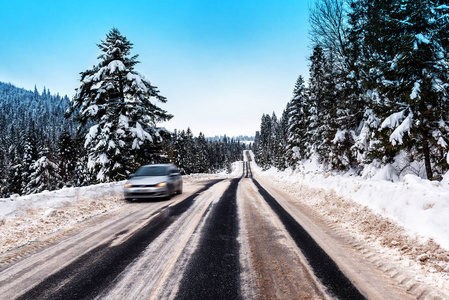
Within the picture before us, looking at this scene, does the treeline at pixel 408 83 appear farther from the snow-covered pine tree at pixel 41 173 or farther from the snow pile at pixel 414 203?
the snow-covered pine tree at pixel 41 173

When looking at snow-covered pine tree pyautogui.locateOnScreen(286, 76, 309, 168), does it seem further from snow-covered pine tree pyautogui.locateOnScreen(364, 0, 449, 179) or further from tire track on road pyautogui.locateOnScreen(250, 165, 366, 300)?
tire track on road pyautogui.locateOnScreen(250, 165, 366, 300)

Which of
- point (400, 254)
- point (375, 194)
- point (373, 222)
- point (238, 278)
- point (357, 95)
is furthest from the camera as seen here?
point (357, 95)

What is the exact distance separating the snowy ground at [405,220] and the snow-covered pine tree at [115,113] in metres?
12.5

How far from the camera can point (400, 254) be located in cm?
366

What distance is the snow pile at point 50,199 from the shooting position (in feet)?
19.3

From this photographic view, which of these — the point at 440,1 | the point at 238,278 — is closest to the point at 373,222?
the point at 238,278

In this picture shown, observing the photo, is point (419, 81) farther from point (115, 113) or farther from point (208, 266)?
point (115, 113)

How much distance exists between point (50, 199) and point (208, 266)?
268 inches

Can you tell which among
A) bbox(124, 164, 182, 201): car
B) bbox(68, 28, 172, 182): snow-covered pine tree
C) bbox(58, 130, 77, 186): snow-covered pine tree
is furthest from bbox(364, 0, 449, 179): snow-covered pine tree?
bbox(58, 130, 77, 186): snow-covered pine tree

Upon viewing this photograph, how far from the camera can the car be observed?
9422 mm

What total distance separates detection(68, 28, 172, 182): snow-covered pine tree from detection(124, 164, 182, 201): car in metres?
4.46

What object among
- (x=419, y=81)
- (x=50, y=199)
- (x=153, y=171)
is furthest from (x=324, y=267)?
(x=153, y=171)

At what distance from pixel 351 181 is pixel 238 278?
6243 millimetres

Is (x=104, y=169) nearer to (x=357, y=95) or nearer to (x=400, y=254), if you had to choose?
(x=400, y=254)
